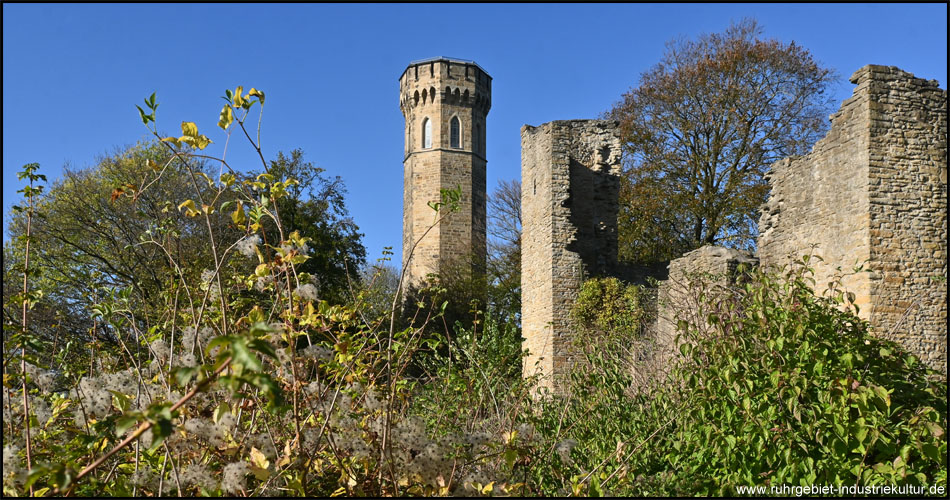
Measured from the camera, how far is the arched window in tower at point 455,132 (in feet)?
117

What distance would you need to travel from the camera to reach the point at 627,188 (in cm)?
2305

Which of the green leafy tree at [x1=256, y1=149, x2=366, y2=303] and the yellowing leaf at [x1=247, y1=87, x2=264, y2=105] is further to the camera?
the green leafy tree at [x1=256, y1=149, x2=366, y2=303]

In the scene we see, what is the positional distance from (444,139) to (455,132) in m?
0.75

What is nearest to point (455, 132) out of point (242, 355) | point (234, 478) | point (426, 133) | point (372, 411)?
point (426, 133)

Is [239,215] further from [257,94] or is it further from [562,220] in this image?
[562,220]

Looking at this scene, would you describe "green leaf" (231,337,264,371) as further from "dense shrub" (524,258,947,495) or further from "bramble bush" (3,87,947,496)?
"dense shrub" (524,258,947,495)

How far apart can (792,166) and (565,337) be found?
5.14 m

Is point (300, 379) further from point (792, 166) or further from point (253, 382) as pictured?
point (792, 166)

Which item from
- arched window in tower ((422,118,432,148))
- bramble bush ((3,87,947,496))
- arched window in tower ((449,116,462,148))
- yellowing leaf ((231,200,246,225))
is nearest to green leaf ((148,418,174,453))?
bramble bush ((3,87,947,496))

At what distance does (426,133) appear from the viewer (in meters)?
36.1

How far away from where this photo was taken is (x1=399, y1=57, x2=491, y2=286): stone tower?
3484 cm

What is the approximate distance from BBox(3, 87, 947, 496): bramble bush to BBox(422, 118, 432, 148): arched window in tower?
30.5 m

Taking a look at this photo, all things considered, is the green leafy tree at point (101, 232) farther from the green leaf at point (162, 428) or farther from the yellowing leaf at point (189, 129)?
the green leaf at point (162, 428)

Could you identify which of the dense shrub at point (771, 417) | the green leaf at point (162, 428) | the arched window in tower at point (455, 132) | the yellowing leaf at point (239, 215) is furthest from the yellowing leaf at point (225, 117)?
the arched window in tower at point (455, 132)
